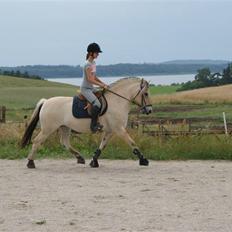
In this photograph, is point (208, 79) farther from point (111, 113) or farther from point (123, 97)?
point (111, 113)

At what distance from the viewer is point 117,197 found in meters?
8.64

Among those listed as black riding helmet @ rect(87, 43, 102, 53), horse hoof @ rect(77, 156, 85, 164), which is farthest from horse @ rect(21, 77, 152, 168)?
black riding helmet @ rect(87, 43, 102, 53)

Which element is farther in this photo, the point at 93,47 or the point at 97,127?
the point at 97,127

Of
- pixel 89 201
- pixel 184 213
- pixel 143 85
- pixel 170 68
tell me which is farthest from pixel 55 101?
pixel 170 68

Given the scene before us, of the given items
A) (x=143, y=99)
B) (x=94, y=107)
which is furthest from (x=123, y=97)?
(x=94, y=107)

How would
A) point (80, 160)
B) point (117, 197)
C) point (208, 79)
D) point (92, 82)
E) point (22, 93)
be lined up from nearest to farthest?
point (117, 197), point (92, 82), point (80, 160), point (22, 93), point (208, 79)

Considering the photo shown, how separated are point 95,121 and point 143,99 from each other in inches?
43.5

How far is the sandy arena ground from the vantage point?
6.91 m

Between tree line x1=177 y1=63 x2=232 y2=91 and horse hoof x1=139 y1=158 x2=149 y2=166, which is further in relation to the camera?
tree line x1=177 y1=63 x2=232 y2=91

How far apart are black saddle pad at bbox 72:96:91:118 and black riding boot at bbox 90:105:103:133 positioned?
0.14 metres

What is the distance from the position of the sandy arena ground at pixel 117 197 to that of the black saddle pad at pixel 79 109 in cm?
Answer: 108

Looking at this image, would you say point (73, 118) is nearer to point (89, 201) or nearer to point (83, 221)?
point (89, 201)

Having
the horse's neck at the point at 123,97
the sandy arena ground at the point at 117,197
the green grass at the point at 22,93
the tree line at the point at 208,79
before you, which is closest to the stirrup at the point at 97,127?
the horse's neck at the point at 123,97

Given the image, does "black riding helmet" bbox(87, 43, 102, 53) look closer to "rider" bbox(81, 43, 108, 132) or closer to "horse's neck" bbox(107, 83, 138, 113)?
"rider" bbox(81, 43, 108, 132)
